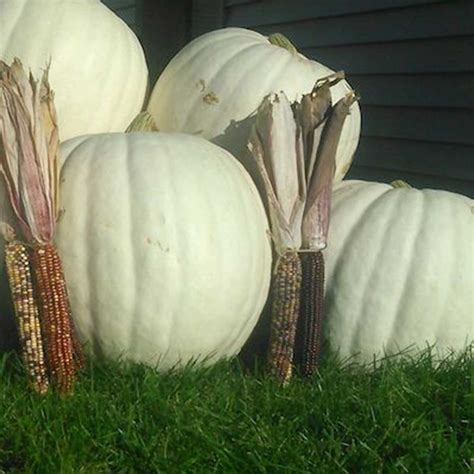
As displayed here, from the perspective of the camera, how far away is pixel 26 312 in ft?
8.93

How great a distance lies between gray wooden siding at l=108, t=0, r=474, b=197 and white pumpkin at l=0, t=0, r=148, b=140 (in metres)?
2.08

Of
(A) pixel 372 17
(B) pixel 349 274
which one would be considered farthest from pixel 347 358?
(A) pixel 372 17

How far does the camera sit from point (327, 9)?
19.6ft

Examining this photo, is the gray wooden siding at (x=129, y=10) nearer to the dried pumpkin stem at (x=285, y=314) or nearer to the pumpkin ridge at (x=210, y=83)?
the pumpkin ridge at (x=210, y=83)

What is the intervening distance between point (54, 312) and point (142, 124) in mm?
799

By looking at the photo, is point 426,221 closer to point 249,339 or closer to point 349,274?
point 349,274

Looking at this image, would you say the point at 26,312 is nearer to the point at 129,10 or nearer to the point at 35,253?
the point at 35,253

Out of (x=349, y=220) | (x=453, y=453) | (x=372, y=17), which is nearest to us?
(x=453, y=453)

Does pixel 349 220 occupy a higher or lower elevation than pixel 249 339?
higher

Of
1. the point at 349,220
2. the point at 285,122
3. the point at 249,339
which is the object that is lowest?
the point at 249,339

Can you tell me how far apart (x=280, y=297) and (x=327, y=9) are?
3365 millimetres

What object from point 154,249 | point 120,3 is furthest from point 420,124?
point 120,3

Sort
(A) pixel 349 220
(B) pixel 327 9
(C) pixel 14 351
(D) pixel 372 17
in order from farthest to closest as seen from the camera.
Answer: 1. (B) pixel 327 9
2. (D) pixel 372 17
3. (A) pixel 349 220
4. (C) pixel 14 351

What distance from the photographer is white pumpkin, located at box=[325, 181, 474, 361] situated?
10.0ft
